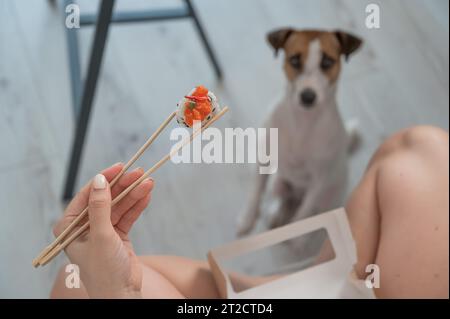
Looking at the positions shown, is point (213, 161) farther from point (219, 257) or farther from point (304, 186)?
point (219, 257)

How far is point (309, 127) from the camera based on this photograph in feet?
→ 3.77

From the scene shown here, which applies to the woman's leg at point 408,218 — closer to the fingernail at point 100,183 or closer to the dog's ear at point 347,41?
the dog's ear at point 347,41

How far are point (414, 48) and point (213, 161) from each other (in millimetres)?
686

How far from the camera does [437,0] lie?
5.09 ft

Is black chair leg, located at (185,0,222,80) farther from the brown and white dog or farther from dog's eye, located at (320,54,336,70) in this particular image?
dog's eye, located at (320,54,336,70)

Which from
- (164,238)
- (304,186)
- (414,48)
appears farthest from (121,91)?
(414,48)

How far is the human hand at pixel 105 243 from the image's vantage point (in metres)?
0.52

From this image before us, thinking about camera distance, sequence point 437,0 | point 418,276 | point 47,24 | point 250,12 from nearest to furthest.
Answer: point 418,276
point 47,24
point 250,12
point 437,0

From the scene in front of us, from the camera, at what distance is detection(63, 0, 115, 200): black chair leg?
85 centimetres

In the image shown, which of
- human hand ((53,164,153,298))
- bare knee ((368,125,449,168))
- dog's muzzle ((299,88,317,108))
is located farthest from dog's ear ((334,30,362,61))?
human hand ((53,164,153,298))

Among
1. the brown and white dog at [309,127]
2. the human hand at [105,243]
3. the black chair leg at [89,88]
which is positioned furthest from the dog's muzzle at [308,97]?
the human hand at [105,243]

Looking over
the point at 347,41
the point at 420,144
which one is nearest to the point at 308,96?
the point at 347,41

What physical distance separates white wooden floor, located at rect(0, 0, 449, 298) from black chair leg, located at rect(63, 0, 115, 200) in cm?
6

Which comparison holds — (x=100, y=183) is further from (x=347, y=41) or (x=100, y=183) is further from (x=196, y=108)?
(x=347, y=41)
